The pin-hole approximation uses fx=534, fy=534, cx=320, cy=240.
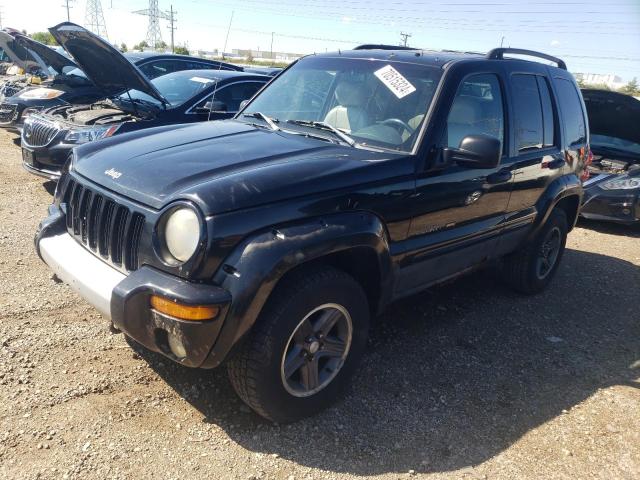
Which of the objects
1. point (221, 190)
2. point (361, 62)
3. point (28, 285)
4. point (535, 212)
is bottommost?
point (28, 285)

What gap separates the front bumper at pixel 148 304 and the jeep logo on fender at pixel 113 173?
1.51ft

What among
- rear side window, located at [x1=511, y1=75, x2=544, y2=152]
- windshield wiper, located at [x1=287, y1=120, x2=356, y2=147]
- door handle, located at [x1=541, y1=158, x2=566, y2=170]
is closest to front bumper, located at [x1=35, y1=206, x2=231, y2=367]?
windshield wiper, located at [x1=287, y1=120, x2=356, y2=147]

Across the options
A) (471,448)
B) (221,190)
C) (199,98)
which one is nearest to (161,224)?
(221,190)

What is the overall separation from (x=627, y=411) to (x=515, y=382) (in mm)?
667

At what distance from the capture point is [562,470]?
9.03 feet

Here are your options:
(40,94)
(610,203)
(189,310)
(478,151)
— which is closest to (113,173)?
(189,310)

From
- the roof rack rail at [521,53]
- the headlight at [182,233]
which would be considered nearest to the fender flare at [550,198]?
the roof rack rail at [521,53]

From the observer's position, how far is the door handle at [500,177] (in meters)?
3.72

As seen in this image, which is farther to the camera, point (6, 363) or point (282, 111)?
point (282, 111)

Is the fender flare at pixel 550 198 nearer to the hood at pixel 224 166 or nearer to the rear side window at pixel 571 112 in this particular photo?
the rear side window at pixel 571 112

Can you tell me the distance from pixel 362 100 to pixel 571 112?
2.37m

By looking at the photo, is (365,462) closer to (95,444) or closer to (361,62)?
(95,444)

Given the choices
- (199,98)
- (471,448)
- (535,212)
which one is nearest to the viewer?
(471,448)

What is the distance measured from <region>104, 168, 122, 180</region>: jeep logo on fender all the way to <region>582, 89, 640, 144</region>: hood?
704cm
